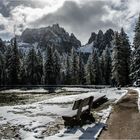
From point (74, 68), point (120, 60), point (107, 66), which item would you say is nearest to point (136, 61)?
point (120, 60)

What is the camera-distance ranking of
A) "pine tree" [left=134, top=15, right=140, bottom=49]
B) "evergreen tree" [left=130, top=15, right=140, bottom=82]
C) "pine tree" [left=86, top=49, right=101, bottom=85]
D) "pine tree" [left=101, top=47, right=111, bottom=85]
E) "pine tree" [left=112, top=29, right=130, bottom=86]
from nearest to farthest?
"evergreen tree" [left=130, top=15, right=140, bottom=82], "pine tree" [left=134, top=15, right=140, bottom=49], "pine tree" [left=112, top=29, right=130, bottom=86], "pine tree" [left=101, top=47, right=111, bottom=85], "pine tree" [left=86, top=49, right=101, bottom=85]

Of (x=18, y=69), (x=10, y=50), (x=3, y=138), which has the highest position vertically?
(x=10, y=50)

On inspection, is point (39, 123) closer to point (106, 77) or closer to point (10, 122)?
point (10, 122)

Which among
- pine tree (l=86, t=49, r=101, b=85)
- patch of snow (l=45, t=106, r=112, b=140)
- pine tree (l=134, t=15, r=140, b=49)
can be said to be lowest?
patch of snow (l=45, t=106, r=112, b=140)

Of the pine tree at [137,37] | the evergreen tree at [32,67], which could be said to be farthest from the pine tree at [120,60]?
the evergreen tree at [32,67]

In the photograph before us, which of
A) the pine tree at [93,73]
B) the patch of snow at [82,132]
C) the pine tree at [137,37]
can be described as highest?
the pine tree at [137,37]

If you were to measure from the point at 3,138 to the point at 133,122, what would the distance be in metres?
5.92

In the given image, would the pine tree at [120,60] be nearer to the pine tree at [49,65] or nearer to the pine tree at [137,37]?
the pine tree at [137,37]

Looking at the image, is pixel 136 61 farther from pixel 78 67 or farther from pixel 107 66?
pixel 78 67

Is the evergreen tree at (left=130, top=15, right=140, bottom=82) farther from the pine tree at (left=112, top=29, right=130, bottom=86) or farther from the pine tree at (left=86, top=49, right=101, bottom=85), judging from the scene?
the pine tree at (left=86, top=49, right=101, bottom=85)

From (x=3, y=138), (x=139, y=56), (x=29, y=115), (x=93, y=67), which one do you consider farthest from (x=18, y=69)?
(x=3, y=138)

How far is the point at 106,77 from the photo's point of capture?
91.8m

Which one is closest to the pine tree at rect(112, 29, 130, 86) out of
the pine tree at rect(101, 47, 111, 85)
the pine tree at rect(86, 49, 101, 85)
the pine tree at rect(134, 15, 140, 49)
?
the pine tree at rect(134, 15, 140, 49)

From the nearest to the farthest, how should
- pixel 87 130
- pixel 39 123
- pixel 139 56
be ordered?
pixel 87 130 → pixel 39 123 → pixel 139 56
